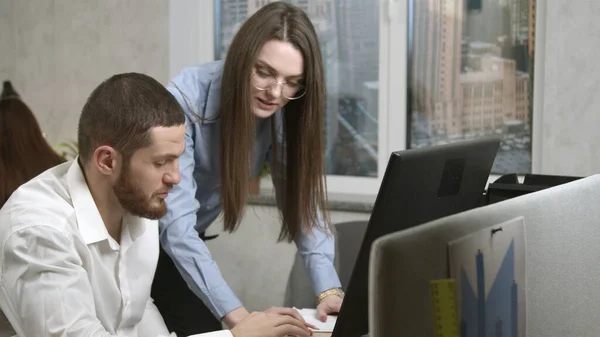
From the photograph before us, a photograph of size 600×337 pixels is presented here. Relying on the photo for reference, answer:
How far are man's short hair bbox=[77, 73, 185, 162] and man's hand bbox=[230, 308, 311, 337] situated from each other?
0.37 metres

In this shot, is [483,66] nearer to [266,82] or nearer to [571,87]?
[571,87]

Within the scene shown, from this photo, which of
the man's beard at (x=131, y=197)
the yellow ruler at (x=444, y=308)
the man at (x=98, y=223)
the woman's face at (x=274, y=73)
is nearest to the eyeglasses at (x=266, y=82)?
the woman's face at (x=274, y=73)

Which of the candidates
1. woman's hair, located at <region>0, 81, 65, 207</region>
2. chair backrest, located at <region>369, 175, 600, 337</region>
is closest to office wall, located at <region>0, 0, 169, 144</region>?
woman's hair, located at <region>0, 81, 65, 207</region>

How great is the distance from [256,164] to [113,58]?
1.87 meters

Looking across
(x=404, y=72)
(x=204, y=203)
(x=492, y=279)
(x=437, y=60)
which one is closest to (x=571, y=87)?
(x=437, y=60)

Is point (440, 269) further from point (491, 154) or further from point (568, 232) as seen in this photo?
point (491, 154)

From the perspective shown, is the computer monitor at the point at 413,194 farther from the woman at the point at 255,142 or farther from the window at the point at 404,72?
the window at the point at 404,72

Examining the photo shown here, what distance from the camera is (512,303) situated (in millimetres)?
823

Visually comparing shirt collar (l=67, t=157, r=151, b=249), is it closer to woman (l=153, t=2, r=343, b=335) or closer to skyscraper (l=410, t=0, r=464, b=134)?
woman (l=153, t=2, r=343, b=335)

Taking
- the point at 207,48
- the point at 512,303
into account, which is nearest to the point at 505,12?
the point at 207,48

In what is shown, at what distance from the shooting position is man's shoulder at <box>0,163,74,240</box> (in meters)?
1.35

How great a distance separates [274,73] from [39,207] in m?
0.56

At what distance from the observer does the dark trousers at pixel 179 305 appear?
1968 mm

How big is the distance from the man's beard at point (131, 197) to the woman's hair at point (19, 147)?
1.04 m
